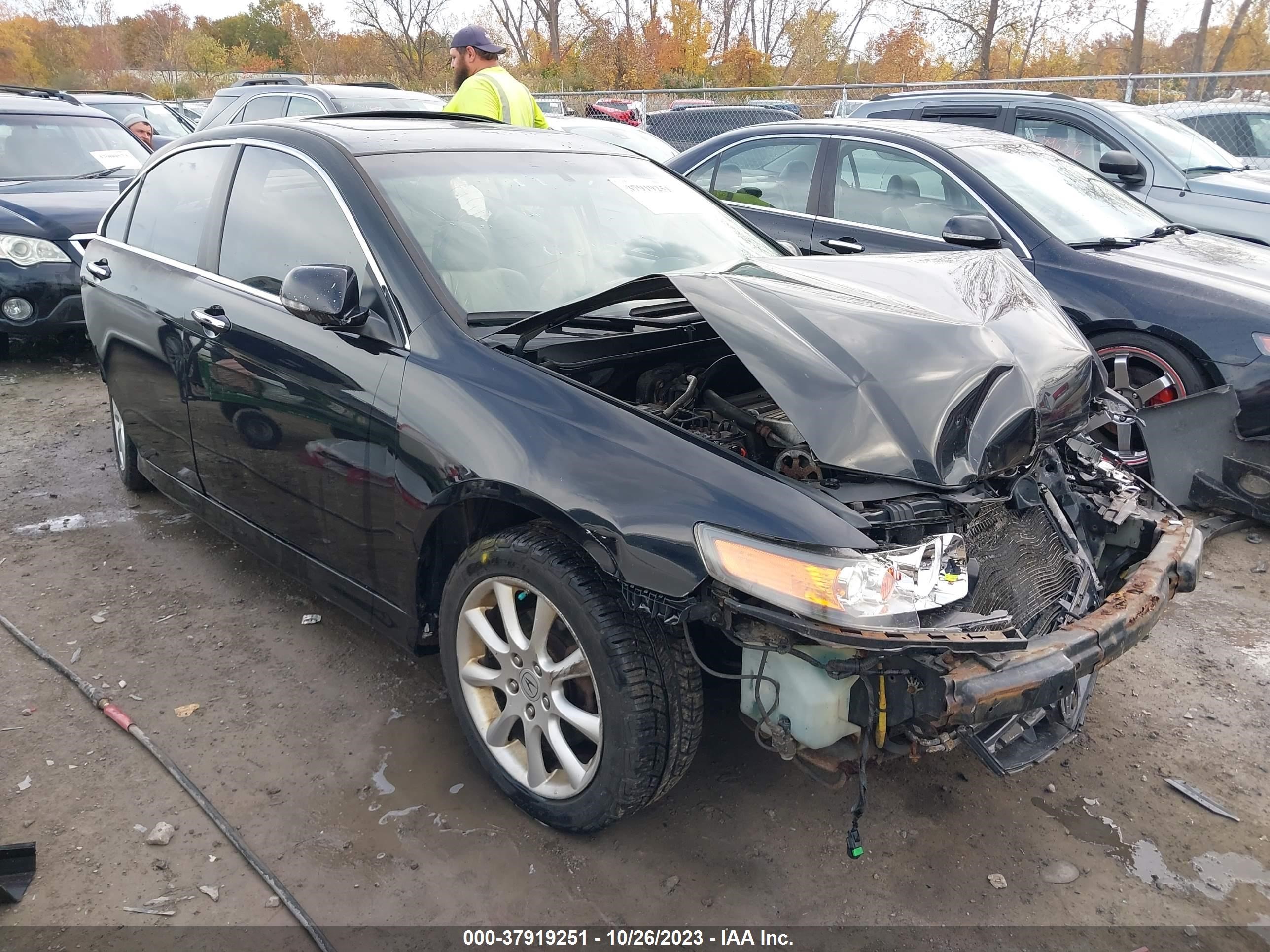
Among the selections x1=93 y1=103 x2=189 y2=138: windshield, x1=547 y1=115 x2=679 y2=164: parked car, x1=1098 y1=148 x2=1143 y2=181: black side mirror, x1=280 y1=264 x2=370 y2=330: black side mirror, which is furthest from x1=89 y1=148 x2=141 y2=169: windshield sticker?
x1=1098 y1=148 x2=1143 y2=181: black side mirror

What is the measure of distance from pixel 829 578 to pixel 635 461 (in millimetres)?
529

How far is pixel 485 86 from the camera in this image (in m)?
5.32

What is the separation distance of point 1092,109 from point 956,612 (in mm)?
6714

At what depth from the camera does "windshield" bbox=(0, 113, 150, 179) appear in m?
7.78

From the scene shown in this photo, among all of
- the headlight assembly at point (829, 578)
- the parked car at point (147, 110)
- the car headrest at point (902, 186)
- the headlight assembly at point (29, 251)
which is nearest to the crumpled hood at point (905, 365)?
the headlight assembly at point (829, 578)

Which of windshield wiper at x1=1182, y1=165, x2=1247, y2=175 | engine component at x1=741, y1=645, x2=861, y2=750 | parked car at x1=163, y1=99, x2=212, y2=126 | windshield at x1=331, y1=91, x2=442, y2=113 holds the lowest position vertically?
engine component at x1=741, y1=645, x2=861, y2=750

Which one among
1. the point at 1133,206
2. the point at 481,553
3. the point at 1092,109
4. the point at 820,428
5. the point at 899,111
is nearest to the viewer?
the point at 820,428

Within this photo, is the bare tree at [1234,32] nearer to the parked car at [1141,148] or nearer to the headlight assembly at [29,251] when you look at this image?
the parked car at [1141,148]

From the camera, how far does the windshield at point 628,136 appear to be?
9906 millimetres

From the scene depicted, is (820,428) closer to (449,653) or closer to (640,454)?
(640,454)

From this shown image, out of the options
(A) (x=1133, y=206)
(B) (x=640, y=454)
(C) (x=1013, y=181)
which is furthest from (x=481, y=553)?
(A) (x=1133, y=206)

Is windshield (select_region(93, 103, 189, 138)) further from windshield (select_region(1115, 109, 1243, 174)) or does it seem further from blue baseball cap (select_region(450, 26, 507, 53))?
windshield (select_region(1115, 109, 1243, 174))

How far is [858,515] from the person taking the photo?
6.96 feet

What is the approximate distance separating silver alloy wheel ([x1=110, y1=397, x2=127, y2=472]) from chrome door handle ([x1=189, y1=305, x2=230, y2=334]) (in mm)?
1437
